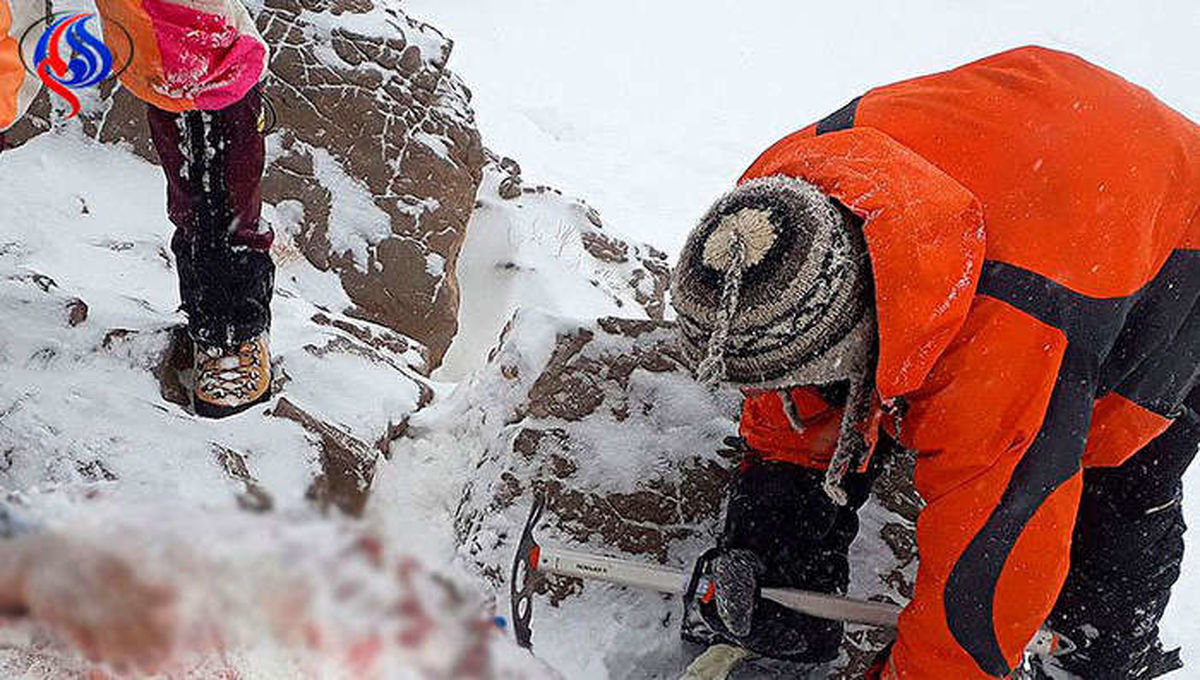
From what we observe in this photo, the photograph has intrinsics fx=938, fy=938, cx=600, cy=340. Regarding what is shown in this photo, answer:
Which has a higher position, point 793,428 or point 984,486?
point 984,486

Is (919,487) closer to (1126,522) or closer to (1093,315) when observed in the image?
(1093,315)

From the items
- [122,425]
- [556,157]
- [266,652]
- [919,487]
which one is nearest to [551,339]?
[122,425]

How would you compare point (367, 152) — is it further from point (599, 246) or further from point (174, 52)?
point (174, 52)

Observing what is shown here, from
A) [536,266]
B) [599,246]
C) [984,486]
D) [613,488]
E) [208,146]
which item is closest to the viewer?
[984,486]

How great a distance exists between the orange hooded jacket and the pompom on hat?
4 centimetres

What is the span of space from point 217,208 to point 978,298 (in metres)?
1.70

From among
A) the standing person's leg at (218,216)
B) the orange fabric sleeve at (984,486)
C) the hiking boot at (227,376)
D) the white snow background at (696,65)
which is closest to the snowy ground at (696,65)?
the white snow background at (696,65)

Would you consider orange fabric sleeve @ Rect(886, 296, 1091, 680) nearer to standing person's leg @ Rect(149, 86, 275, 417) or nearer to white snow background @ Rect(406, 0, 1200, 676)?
standing person's leg @ Rect(149, 86, 275, 417)

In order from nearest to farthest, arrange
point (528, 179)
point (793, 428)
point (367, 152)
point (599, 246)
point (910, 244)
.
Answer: point (910, 244)
point (793, 428)
point (367, 152)
point (599, 246)
point (528, 179)

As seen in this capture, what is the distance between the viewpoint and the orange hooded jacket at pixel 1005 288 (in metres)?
1.29

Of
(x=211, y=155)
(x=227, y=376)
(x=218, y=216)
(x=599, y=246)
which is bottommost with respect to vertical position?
(x=599, y=246)

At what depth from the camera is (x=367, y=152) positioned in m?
4.43

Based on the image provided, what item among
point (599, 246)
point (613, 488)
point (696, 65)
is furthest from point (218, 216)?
point (696, 65)

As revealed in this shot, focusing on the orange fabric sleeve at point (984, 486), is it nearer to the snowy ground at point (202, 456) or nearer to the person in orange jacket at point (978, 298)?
the person in orange jacket at point (978, 298)
